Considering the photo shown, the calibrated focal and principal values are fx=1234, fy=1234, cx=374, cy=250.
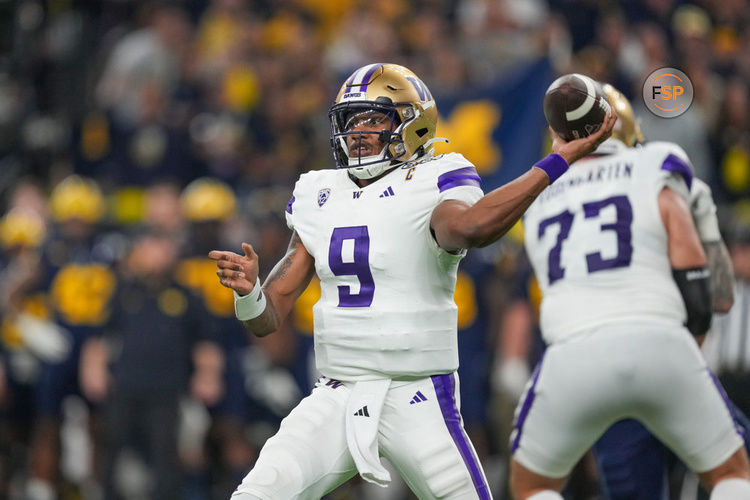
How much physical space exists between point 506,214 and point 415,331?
579 mm

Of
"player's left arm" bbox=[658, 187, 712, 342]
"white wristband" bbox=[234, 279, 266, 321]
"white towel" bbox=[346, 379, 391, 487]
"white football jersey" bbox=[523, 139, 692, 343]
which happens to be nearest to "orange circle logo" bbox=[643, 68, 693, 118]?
"white football jersey" bbox=[523, 139, 692, 343]

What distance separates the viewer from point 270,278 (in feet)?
15.0

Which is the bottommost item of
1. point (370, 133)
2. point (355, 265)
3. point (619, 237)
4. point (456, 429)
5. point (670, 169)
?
point (456, 429)

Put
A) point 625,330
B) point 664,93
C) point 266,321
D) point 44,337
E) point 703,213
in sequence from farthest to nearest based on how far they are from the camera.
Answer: point 44,337 < point 664,93 < point 703,213 < point 625,330 < point 266,321

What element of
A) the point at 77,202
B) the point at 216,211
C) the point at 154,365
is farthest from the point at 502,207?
the point at 77,202

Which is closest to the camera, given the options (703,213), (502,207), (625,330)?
(502,207)

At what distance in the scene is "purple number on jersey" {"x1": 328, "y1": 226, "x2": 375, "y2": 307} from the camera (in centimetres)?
429

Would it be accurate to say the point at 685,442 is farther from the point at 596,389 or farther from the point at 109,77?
the point at 109,77

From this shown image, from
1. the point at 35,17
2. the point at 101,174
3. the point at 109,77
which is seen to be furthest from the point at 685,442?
the point at 35,17

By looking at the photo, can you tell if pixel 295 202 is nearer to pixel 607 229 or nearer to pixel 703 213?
pixel 607 229

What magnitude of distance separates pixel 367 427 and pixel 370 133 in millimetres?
1062

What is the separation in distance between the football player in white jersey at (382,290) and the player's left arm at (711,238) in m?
1.32

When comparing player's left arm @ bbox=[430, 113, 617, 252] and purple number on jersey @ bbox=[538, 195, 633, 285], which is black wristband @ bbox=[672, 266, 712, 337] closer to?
purple number on jersey @ bbox=[538, 195, 633, 285]

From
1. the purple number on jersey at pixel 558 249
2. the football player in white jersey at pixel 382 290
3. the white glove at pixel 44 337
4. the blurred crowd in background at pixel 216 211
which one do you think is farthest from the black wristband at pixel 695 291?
the white glove at pixel 44 337
